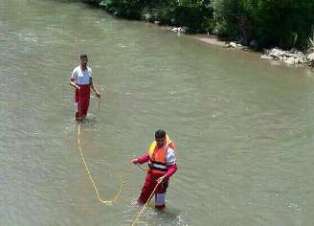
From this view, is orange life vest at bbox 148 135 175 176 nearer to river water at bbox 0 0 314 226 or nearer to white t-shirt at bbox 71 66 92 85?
river water at bbox 0 0 314 226

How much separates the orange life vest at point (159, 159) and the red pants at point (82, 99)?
19.2 ft

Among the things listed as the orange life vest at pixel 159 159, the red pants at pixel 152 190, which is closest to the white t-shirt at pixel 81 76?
the red pants at pixel 152 190

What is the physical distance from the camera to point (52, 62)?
2561 cm

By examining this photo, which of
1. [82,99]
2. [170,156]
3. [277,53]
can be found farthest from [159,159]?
[277,53]

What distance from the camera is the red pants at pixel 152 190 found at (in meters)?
13.0

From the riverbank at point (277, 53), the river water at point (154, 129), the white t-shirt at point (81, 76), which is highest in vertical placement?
the riverbank at point (277, 53)

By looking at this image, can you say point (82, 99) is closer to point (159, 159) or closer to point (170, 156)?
point (159, 159)

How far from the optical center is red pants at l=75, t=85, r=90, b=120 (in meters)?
18.0

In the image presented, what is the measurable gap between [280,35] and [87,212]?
17.9 metres

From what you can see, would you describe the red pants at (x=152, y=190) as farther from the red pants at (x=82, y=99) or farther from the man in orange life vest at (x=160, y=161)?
the red pants at (x=82, y=99)

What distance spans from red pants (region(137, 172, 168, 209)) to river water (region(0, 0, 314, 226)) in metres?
0.28

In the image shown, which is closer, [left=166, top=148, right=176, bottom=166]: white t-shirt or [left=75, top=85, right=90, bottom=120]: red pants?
[left=166, top=148, right=176, bottom=166]: white t-shirt

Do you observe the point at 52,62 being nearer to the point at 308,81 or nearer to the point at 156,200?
the point at 308,81

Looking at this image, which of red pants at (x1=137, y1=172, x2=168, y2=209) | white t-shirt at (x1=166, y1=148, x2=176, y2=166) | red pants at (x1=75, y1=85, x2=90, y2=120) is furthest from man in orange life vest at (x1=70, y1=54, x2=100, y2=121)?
white t-shirt at (x1=166, y1=148, x2=176, y2=166)
